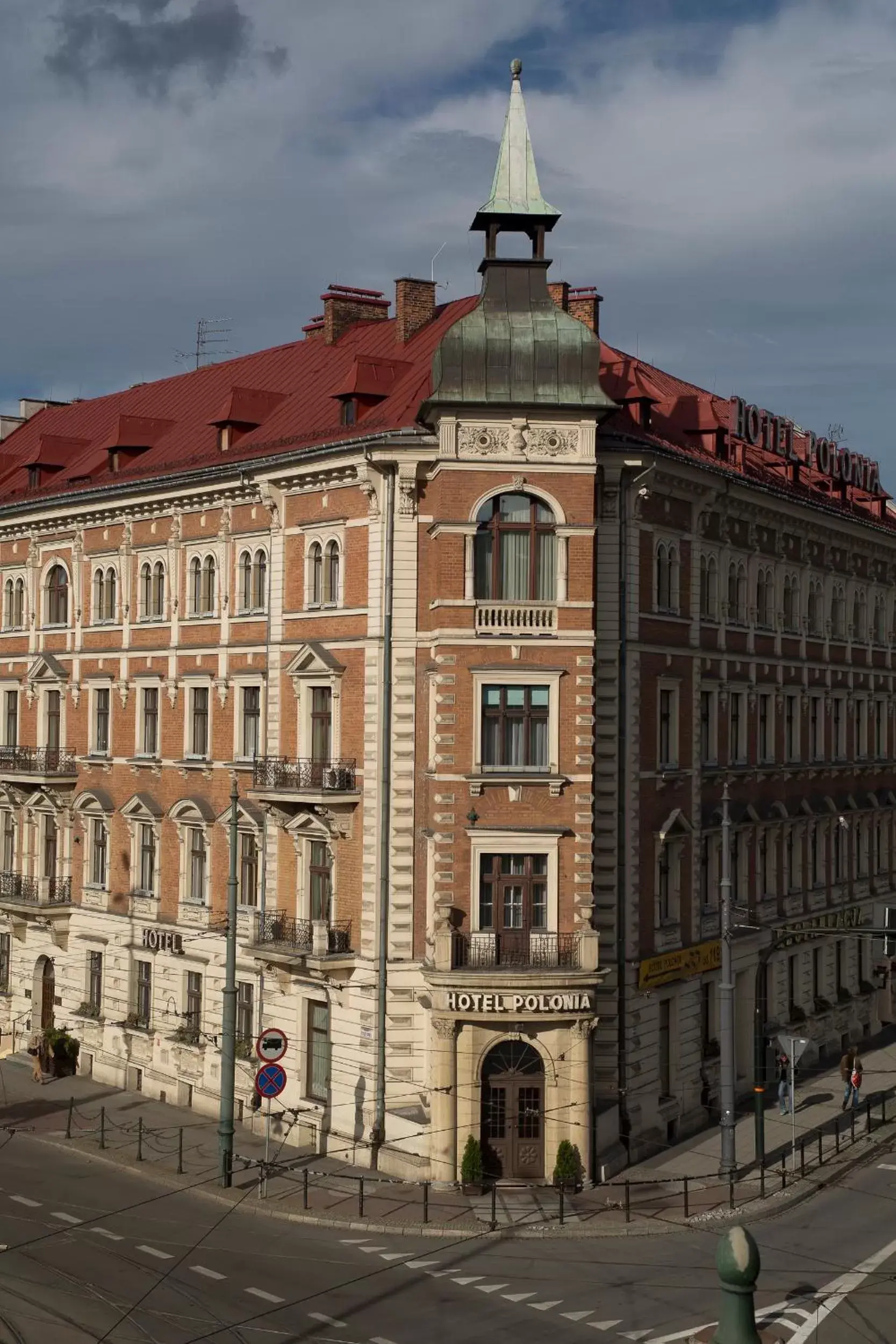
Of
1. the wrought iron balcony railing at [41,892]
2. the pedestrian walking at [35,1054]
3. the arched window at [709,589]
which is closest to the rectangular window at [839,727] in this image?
the arched window at [709,589]

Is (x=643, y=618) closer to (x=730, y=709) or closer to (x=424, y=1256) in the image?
(x=730, y=709)

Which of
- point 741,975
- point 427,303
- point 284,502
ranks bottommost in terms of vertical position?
point 741,975

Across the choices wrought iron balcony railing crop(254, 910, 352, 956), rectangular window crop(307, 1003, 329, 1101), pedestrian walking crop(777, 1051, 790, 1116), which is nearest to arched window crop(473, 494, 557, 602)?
wrought iron balcony railing crop(254, 910, 352, 956)

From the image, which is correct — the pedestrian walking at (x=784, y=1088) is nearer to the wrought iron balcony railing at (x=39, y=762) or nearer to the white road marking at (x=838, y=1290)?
the white road marking at (x=838, y=1290)

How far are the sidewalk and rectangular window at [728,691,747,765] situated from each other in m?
10.0

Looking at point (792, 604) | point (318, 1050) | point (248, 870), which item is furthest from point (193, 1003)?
point (792, 604)

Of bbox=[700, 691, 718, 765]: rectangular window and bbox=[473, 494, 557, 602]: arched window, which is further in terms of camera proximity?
bbox=[700, 691, 718, 765]: rectangular window

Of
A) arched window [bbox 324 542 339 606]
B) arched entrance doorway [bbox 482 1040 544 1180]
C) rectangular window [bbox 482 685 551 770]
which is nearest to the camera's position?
arched entrance doorway [bbox 482 1040 544 1180]

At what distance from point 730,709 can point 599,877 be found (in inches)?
387

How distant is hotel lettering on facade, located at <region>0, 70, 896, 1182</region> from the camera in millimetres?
36250

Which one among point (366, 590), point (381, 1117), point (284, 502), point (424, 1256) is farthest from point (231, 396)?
point (424, 1256)

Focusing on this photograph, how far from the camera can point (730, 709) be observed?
46.3 m

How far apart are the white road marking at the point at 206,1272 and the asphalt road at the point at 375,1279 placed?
0.16 feet

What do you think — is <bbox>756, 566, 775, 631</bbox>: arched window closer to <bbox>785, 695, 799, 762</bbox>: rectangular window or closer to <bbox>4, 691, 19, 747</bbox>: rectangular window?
<bbox>785, 695, 799, 762</bbox>: rectangular window
